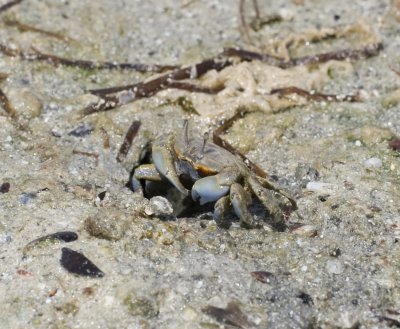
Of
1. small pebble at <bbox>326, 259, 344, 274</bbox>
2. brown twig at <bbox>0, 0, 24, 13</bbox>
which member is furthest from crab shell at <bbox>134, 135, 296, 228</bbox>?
brown twig at <bbox>0, 0, 24, 13</bbox>

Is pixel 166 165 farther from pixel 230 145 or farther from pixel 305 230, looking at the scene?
pixel 305 230

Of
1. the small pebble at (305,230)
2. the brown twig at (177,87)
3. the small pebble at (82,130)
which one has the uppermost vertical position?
the brown twig at (177,87)

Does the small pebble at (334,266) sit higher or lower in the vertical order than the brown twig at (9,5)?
lower

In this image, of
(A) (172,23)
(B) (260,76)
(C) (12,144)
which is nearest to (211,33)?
(A) (172,23)

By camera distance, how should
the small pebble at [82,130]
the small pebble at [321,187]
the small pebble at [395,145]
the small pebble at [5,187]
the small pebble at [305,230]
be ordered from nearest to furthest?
the small pebble at [305,230] < the small pebble at [5,187] < the small pebble at [321,187] < the small pebble at [395,145] < the small pebble at [82,130]

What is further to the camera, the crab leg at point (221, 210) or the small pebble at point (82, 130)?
the small pebble at point (82, 130)

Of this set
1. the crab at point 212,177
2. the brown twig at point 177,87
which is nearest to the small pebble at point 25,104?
the brown twig at point 177,87

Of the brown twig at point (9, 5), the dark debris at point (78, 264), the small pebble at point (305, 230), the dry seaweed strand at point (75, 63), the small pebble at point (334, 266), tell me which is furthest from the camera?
the brown twig at point (9, 5)

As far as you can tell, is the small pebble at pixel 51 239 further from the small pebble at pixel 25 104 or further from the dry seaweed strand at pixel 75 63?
the dry seaweed strand at pixel 75 63
